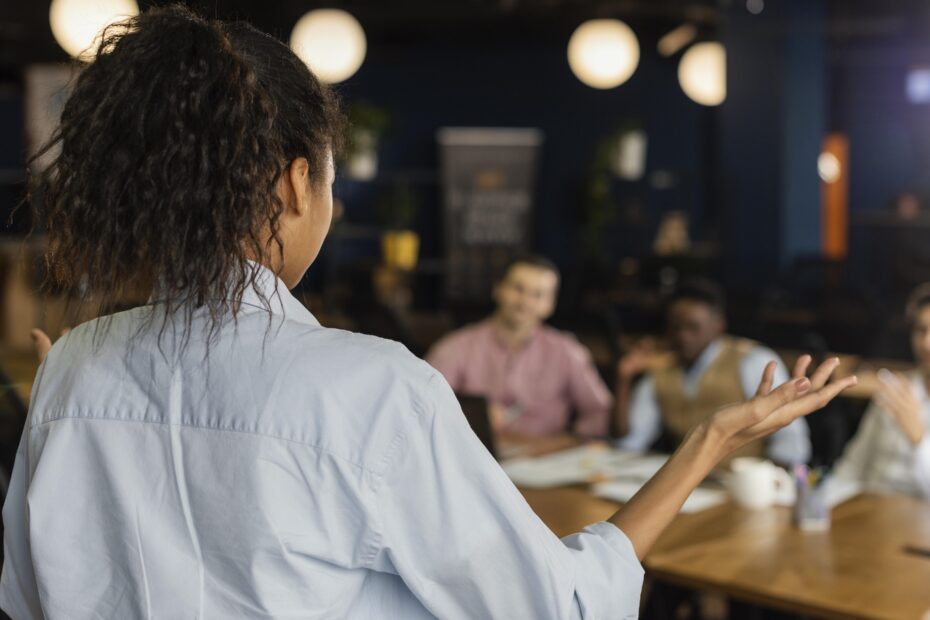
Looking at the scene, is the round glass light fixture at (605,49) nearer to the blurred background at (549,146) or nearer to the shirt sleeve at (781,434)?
the blurred background at (549,146)

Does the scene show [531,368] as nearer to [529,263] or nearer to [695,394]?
[529,263]

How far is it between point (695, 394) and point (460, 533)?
10.3 ft

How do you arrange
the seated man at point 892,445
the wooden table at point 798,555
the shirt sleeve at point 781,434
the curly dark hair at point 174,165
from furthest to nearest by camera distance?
the shirt sleeve at point 781,434 < the seated man at point 892,445 < the wooden table at point 798,555 < the curly dark hair at point 174,165

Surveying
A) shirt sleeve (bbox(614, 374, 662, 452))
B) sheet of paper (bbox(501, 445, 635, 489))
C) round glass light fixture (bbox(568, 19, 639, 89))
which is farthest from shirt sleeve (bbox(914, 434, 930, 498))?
round glass light fixture (bbox(568, 19, 639, 89))

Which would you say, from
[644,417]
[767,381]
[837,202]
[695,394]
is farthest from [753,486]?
[837,202]

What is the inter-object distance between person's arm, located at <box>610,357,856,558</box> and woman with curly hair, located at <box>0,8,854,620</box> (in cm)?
13

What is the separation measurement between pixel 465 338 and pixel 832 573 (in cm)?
246

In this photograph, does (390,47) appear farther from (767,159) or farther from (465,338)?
(465,338)

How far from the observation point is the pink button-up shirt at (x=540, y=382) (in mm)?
4414

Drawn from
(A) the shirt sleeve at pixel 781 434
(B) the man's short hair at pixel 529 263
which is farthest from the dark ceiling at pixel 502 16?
(A) the shirt sleeve at pixel 781 434

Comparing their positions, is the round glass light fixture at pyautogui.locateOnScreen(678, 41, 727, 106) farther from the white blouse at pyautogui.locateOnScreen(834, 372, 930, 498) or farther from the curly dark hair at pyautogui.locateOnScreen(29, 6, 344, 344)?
the curly dark hair at pyautogui.locateOnScreen(29, 6, 344, 344)

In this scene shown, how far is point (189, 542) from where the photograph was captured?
1.00 meters

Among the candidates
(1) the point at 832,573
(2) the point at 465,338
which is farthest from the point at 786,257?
(1) the point at 832,573

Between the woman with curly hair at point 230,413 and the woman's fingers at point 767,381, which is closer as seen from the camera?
the woman with curly hair at point 230,413
